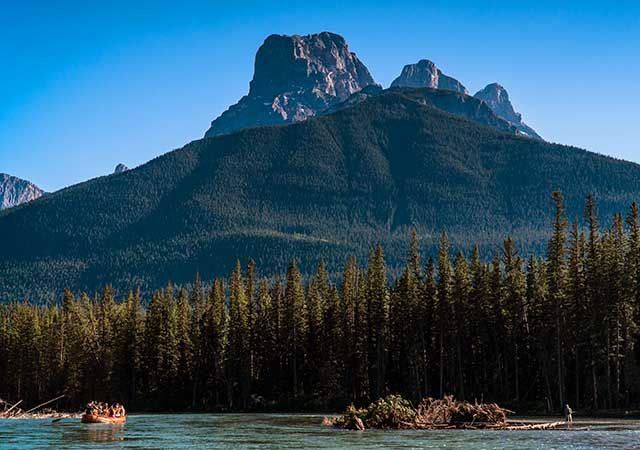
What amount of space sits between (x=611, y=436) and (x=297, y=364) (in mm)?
68537

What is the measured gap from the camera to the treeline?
92.1 meters

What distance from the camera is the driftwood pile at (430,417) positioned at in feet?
223

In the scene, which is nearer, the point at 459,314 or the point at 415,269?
the point at 459,314

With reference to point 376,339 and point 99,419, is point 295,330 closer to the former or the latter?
point 376,339

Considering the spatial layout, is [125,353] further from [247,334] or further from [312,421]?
[312,421]

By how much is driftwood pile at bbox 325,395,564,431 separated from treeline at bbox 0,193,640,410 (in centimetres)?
2254

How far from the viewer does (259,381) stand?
407 ft

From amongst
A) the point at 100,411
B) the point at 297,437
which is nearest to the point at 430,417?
the point at 297,437

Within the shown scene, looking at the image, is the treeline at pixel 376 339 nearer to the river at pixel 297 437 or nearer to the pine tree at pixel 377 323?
the pine tree at pixel 377 323

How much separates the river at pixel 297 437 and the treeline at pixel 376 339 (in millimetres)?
19435

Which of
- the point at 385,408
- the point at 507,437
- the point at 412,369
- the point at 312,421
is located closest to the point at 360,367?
the point at 412,369

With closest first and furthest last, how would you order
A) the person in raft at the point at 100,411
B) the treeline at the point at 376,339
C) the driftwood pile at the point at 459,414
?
the driftwood pile at the point at 459,414, the person in raft at the point at 100,411, the treeline at the point at 376,339

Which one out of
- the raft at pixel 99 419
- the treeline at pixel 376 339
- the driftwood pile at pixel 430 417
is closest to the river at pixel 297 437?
the driftwood pile at pixel 430 417

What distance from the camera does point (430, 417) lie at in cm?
6925
